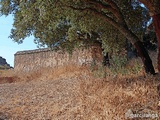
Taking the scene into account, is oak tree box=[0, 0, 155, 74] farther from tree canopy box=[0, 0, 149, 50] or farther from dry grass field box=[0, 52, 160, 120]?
dry grass field box=[0, 52, 160, 120]

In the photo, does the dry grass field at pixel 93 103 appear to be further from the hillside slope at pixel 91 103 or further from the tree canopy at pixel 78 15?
the tree canopy at pixel 78 15

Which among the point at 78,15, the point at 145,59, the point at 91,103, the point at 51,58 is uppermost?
the point at 78,15

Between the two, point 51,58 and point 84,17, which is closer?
point 84,17

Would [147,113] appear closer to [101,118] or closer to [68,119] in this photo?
[101,118]

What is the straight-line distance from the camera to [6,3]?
8625 millimetres

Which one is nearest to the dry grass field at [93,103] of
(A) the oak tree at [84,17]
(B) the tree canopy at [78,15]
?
(A) the oak tree at [84,17]

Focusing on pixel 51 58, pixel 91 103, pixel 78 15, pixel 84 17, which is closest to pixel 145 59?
pixel 84 17

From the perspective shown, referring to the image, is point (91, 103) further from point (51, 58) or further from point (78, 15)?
point (51, 58)

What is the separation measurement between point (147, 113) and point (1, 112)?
4.02 metres

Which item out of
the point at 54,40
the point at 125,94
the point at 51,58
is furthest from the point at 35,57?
the point at 125,94

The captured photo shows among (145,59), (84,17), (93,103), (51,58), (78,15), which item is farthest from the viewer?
(51,58)

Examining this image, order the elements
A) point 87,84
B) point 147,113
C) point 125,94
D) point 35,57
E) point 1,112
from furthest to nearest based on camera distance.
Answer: point 35,57, point 87,84, point 1,112, point 125,94, point 147,113

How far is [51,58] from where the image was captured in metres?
19.3

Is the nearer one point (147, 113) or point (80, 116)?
point (147, 113)
